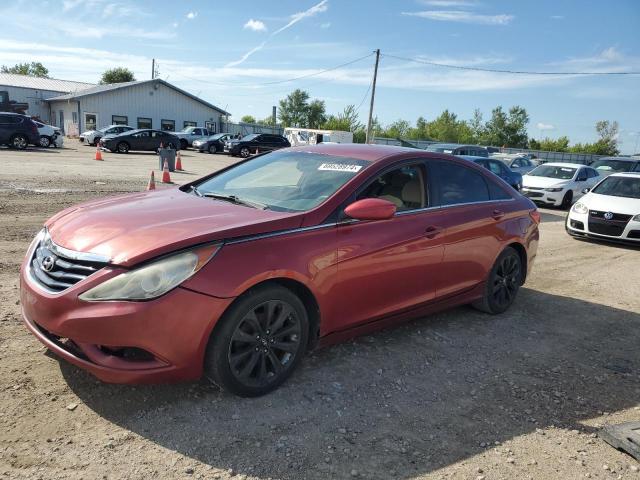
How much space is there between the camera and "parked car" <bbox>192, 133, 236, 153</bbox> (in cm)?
3541

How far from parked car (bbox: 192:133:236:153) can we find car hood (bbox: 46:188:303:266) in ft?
107

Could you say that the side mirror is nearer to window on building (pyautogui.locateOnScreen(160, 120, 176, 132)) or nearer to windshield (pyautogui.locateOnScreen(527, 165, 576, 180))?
windshield (pyautogui.locateOnScreen(527, 165, 576, 180))

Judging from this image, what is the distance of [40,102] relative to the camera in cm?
5016

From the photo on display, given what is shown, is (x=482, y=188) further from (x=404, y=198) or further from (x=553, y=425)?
(x=553, y=425)

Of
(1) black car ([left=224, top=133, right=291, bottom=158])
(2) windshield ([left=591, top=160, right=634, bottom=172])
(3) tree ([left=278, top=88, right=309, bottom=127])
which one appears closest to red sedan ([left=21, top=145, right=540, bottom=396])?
(2) windshield ([left=591, top=160, right=634, bottom=172])

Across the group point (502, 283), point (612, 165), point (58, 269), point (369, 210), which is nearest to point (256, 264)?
point (369, 210)

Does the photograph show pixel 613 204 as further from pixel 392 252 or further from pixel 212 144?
pixel 212 144

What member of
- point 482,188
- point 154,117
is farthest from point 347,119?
point 482,188

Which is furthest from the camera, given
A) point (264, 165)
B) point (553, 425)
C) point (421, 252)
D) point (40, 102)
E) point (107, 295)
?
point (40, 102)

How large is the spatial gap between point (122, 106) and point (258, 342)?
44506mm

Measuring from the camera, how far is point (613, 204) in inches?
397

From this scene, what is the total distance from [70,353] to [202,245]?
3.09ft

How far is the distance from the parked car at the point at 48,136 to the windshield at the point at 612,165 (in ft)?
83.5

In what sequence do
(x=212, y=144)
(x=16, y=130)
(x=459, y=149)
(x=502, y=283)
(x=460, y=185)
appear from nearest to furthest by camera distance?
(x=460, y=185), (x=502, y=283), (x=459, y=149), (x=16, y=130), (x=212, y=144)
